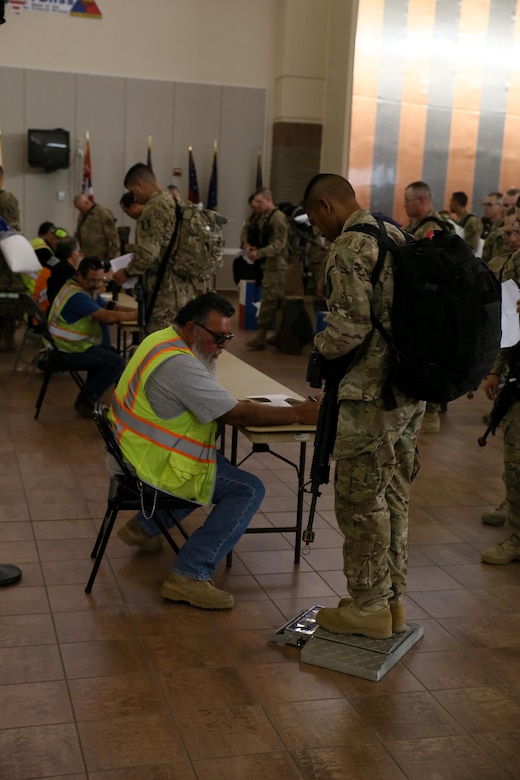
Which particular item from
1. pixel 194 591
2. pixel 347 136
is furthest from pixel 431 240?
pixel 347 136

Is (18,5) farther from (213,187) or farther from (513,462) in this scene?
(513,462)

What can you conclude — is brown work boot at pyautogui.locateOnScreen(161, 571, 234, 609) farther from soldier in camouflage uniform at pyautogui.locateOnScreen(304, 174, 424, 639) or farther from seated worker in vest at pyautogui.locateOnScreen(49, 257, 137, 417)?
seated worker in vest at pyautogui.locateOnScreen(49, 257, 137, 417)

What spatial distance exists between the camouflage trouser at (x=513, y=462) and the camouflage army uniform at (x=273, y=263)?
5768mm

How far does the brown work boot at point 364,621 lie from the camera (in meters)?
3.42

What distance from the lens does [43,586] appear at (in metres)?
3.90

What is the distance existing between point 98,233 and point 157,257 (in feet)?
13.7

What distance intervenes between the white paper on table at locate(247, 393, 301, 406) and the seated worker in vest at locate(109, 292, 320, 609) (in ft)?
0.69

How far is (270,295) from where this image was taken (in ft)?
33.2

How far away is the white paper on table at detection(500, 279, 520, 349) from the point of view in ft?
13.8

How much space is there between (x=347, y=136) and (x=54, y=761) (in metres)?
10.6

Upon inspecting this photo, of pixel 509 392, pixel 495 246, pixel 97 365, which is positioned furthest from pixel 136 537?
pixel 495 246

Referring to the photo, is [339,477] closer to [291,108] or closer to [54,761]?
[54,761]

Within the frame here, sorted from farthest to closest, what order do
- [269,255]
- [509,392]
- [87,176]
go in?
[87,176] < [269,255] < [509,392]

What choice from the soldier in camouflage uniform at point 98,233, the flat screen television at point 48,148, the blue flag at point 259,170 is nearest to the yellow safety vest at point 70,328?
the soldier in camouflage uniform at point 98,233
